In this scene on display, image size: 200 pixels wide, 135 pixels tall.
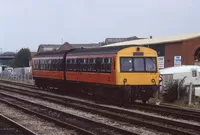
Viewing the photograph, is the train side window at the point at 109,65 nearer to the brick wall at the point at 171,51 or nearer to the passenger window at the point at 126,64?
the passenger window at the point at 126,64

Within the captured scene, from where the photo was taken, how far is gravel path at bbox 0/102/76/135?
13.4m

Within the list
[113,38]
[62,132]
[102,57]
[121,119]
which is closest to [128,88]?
[102,57]

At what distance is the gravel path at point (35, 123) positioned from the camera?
1341cm

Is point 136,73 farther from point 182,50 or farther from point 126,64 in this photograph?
point 182,50

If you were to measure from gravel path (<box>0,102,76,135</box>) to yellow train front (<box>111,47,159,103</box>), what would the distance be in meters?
5.18

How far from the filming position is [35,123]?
51.4ft

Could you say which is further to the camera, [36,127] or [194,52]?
[194,52]

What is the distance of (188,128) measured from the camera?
13766 mm

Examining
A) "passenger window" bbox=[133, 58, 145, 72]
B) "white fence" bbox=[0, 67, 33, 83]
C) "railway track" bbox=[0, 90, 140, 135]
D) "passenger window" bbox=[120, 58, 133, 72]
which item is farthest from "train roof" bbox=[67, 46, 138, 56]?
"white fence" bbox=[0, 67, 33, 83]

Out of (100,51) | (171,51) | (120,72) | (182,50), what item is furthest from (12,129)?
(171,51)

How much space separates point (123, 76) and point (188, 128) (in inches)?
334

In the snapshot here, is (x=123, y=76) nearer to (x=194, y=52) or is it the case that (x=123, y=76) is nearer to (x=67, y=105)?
(x=67, y=105)

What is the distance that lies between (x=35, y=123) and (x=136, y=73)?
7858 millimetres

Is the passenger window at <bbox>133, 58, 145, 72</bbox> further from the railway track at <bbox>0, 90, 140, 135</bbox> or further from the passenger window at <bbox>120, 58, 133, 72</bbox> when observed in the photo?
the railway track at <bbox>0, 90, 140, 135</bbox>
